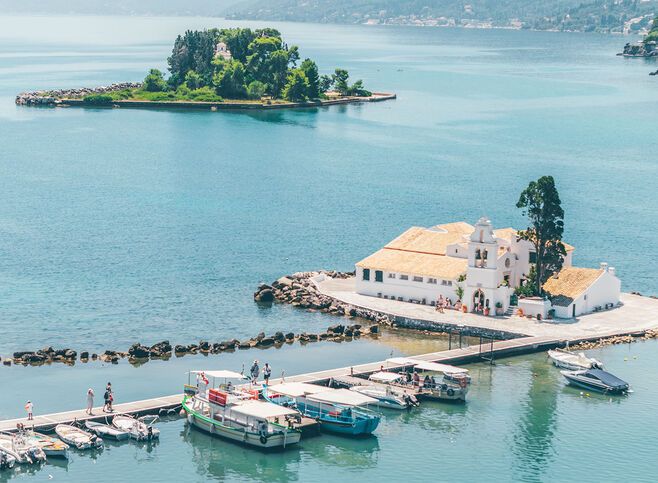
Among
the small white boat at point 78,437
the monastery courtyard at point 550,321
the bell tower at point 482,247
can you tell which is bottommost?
the small white boat at point 78,437

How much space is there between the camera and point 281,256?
116m

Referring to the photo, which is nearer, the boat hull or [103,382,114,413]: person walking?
the boat hull

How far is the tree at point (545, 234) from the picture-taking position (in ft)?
303

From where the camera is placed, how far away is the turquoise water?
6894 centimetres

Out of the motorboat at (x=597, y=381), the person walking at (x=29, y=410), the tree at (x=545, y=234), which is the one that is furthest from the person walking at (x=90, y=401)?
the tree at (x=545, y=234)

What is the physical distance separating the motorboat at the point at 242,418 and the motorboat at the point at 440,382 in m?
9.26

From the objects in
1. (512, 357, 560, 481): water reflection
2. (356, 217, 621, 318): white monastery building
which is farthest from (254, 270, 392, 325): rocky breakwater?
(512, 357, 560, 481): water reflection

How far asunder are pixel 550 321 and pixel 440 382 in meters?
16.5

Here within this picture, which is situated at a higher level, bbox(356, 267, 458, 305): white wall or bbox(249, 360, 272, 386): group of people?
bbox(356, 267, 458, 305): white wall

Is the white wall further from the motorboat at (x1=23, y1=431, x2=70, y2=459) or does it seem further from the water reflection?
the motorboat at (x1=23, y1=431, x2=70, y2=459)

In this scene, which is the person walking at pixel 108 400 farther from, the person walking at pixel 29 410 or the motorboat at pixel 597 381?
the motorboat at pixel 597 381

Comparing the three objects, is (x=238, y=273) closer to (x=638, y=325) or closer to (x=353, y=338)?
(x=353, y=338)

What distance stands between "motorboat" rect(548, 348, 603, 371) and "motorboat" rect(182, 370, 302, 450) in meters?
19.8

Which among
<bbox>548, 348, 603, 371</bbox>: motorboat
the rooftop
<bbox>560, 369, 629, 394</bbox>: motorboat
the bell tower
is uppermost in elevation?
the bell tower
